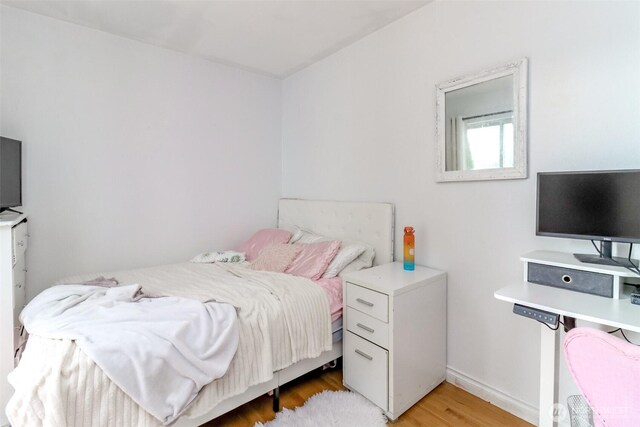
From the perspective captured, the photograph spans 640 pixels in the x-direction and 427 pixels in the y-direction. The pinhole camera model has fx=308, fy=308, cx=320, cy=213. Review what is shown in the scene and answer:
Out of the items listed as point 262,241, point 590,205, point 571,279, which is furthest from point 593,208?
point 262,241

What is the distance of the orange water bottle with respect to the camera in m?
2.08

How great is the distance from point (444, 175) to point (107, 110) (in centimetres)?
272

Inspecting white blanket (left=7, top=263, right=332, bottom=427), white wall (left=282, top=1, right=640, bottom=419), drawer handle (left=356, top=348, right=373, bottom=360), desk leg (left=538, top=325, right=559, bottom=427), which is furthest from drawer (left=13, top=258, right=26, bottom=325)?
desk leg (left=538, top=325, right=559, bottom=427)

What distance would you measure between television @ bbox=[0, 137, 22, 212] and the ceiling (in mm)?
1032

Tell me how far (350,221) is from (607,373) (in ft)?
6.49

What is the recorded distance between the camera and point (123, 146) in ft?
8.67

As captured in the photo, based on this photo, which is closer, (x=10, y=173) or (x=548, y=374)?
(x=548, y=374)

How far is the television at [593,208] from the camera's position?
50.8 inches

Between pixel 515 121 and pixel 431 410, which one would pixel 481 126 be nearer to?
pixel 515 121

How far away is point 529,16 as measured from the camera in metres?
1.66

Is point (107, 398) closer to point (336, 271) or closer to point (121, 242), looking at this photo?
point (336, 271)

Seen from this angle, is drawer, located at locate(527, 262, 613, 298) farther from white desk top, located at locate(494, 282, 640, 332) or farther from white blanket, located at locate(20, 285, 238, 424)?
white blanket, located at locate(20, 285, 238, 424)

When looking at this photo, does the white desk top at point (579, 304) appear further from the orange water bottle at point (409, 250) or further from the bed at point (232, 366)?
the bed at point (232, 366)

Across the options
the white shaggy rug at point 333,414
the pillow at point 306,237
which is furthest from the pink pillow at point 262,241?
the white shaggy rug at point 333,414
